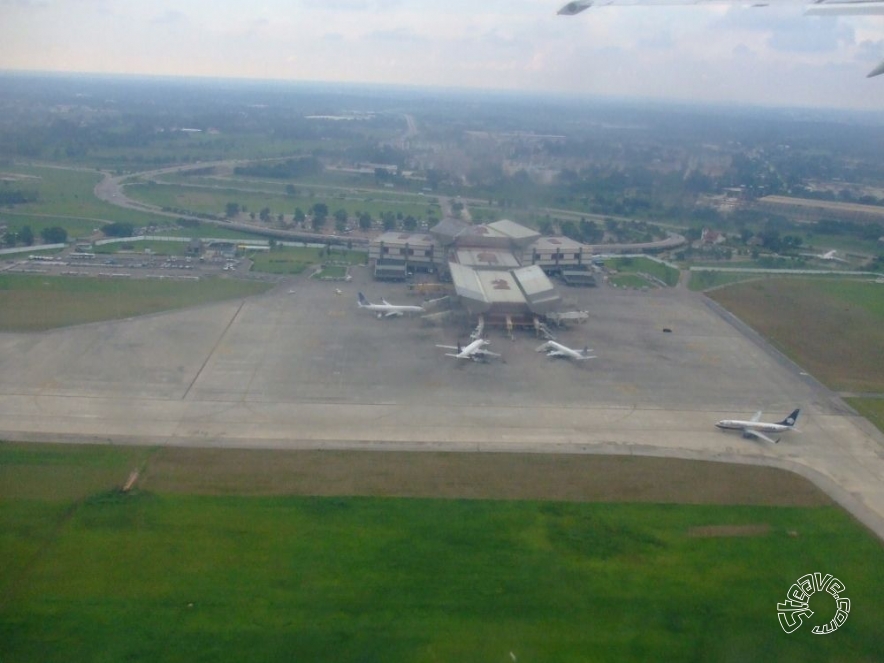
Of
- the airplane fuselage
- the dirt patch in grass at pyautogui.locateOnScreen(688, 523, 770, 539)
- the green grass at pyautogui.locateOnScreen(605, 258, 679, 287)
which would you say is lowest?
the green grass at pyautogui.locateOnScreen(605, 258, 679, 287)

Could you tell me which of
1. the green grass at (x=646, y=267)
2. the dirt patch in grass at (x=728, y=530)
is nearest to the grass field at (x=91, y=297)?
the green grass at (x=646, y=267)

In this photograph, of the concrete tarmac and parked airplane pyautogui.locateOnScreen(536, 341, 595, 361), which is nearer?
the concrete tarmac

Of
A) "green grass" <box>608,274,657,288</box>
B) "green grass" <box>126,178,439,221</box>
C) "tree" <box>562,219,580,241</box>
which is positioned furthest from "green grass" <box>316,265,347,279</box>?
"tree" <box>562,219,580,241</box>

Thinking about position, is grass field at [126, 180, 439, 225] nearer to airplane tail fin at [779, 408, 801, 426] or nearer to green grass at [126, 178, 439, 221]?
green grass at [126, 178, 439, 221]

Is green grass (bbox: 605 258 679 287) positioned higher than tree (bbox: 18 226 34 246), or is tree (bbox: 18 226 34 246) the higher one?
tree (bbox: 18 226 34 246)

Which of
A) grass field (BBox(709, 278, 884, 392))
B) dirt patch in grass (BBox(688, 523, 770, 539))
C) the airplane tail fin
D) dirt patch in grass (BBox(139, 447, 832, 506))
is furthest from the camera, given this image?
grass field (BBox(709, 278, 884, 392))

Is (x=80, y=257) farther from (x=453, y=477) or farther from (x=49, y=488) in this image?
(x=453, y=477)

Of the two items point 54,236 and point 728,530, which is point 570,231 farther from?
point 728,530
